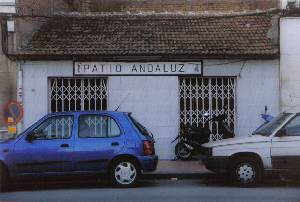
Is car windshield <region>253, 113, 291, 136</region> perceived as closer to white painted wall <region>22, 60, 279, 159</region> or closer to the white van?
the white van

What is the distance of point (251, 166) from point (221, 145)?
74 cm

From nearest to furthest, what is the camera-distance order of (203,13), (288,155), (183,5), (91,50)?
(288,155) < (91,50) < (203,13) < (183,5)

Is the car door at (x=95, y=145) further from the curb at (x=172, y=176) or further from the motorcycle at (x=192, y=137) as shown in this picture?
the motorcycle at (x=192, y=137)

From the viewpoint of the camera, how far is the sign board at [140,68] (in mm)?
16969

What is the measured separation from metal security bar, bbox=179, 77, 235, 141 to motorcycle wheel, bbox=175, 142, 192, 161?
30.1 inches

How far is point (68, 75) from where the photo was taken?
55.7 feet

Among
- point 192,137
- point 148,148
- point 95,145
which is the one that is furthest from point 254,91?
point 95,145

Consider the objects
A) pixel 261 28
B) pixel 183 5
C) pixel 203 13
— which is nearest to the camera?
pixel 261 28

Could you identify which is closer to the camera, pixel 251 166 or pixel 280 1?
pixel 251 166

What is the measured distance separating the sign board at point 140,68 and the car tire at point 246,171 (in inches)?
212

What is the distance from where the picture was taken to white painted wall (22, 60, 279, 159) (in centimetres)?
1695

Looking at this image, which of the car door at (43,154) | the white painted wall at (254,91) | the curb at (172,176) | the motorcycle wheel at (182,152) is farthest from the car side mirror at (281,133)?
the white painted wall at (254,91)

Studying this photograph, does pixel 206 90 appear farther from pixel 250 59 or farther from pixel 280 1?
pixel 280 1

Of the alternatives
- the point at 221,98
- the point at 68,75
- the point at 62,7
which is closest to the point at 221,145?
the point at 221,98
